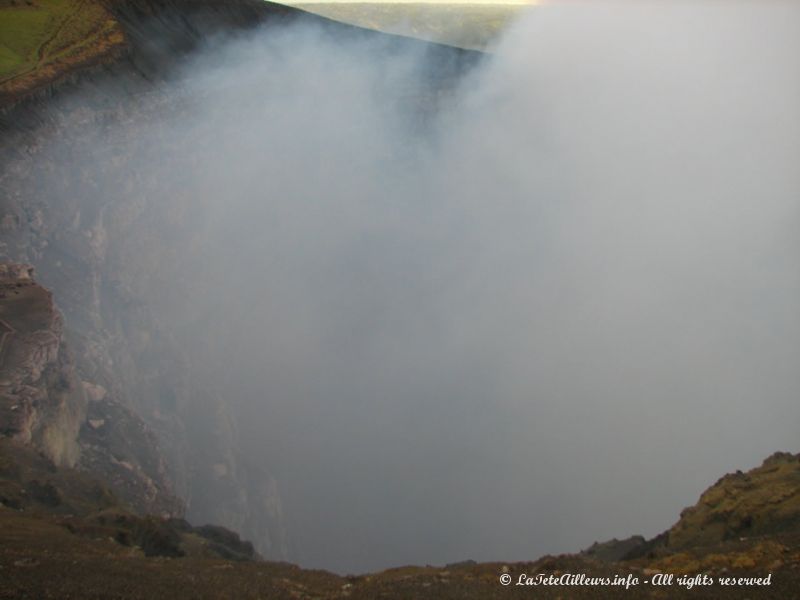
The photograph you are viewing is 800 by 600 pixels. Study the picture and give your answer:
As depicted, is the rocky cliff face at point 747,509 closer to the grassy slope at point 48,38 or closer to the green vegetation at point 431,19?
the grassy slope at point 48,38

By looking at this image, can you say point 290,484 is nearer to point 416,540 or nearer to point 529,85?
point 416,540

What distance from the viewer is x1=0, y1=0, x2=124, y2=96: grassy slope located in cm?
3334

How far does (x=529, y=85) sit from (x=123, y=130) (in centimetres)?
5359

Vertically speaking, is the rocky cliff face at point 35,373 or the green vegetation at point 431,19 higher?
the green vegetation at point 431,19

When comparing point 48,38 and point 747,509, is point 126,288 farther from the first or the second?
point 747,509

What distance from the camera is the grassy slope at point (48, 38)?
109ft

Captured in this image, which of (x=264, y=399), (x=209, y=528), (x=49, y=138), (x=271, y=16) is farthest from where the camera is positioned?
(x=271, y=16)

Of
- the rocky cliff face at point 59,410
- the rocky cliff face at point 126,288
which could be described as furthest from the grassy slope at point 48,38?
Answer: the rocky cliff face at point 59,410

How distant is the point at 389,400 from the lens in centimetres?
5691

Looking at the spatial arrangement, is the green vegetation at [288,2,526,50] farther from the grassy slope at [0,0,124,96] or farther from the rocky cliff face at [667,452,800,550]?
the rocky cliff face at [667,452,800,550]

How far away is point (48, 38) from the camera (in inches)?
1458

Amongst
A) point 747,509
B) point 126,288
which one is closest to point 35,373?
point 126,288

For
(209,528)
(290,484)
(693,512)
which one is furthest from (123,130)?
(693,512)

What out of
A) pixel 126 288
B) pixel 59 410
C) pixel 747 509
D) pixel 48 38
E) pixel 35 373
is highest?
pixel 48 38
